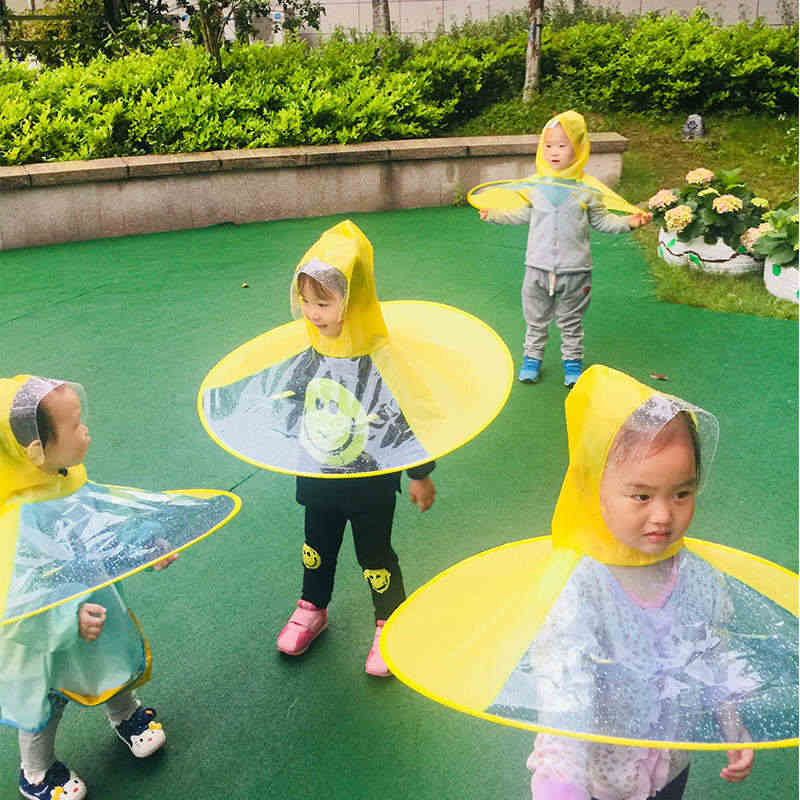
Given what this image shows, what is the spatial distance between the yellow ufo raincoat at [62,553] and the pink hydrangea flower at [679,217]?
478 centimetres

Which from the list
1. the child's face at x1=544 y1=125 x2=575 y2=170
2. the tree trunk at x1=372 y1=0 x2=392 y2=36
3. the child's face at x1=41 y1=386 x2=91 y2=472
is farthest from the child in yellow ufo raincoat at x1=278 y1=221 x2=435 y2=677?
the tree trunk at x1=372 y1=0 x2=392 y2=36

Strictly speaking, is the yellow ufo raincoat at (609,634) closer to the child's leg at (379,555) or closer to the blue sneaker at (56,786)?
the child's leg at (379,555)

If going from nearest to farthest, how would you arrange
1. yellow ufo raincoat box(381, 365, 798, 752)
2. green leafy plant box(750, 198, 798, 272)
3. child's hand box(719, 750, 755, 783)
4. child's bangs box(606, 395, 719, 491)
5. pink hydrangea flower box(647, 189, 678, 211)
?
yellow ufo raincoat box(381, 365, 798, 752) → child's bangs box(606, 395, 719, 491) → child's hand box(719, 750, 755, 783) → green leafy plant box(750, 198, 798, 272) → pink hydrangea flower box(647, 189, 678, 211)

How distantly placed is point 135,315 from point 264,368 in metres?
3.61

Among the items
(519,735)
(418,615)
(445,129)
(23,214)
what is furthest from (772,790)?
(445,129)

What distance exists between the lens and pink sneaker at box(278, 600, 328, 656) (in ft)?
10.3

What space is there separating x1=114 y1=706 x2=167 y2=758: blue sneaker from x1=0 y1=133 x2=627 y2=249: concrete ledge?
5.95 m

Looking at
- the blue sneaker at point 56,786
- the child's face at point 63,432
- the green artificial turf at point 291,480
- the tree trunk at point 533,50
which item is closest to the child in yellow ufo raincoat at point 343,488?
the green artificial turf at point 291,480

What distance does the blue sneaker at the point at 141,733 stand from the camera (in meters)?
2.71

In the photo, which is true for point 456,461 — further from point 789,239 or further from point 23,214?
point 23,214

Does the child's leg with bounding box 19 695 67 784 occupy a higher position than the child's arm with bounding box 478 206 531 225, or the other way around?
the child's arm with bounding box 478 206 531 225

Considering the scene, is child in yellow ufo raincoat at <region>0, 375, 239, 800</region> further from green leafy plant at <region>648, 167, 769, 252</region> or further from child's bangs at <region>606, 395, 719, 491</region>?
green leafy plant at <region>648, 167, 769, 252</region>

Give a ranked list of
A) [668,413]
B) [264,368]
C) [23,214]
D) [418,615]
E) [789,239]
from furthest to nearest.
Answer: [23,214], [789,239], [264,368], [418,615], [668,413]

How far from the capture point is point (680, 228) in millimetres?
6367
